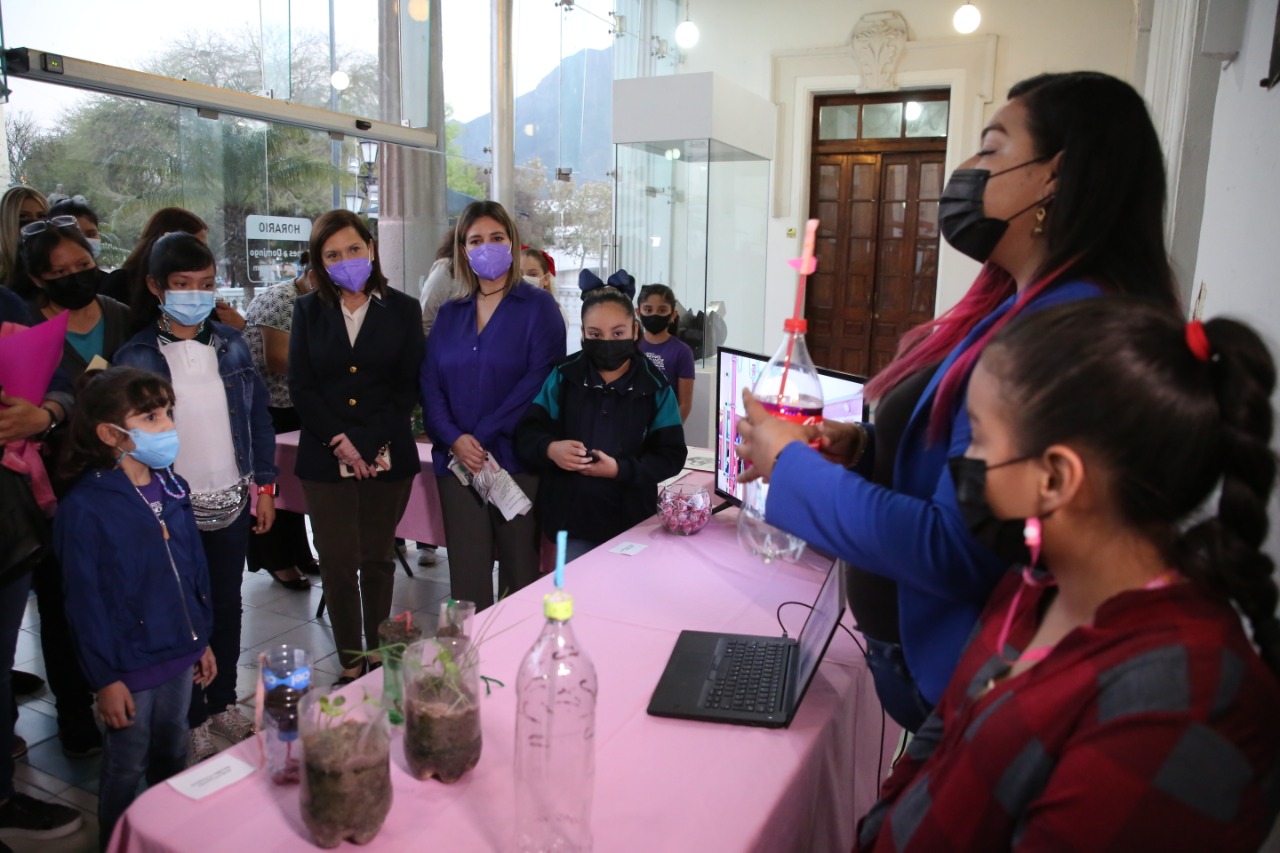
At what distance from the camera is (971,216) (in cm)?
118

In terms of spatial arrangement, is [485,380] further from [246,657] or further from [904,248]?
[904,248]

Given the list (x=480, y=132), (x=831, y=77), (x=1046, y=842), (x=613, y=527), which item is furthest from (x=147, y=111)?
(x=831, y=77)

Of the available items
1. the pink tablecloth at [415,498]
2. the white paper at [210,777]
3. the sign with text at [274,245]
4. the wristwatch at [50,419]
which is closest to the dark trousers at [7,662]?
the wristwatch at [50,419]

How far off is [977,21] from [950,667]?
6497 mm

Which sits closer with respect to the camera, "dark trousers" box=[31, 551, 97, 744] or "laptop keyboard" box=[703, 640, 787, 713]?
"laptop keyboard" box=[703, 640, 787, 713]

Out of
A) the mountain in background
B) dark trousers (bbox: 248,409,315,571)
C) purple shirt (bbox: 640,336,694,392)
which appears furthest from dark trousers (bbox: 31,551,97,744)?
the mountain in background

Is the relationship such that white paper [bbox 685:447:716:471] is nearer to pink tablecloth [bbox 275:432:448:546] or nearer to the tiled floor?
pink tablecloth [bbox 275:432:448:546]

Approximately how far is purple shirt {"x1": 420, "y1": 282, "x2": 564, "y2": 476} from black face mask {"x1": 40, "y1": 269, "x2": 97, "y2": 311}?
0.97 metres

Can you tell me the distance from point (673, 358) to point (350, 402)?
5.15 ft

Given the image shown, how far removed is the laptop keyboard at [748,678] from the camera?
1.46 metres

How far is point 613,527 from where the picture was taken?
2.57 meters

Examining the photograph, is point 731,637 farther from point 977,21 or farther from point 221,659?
point 977,21

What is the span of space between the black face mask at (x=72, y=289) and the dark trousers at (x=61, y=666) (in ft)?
2.57

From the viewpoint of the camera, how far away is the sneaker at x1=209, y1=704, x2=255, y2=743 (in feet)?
8.51
